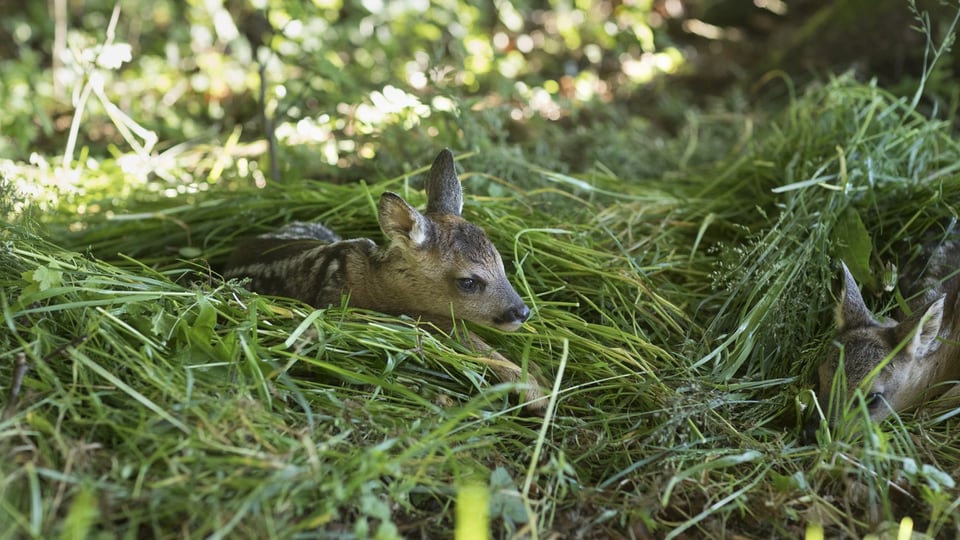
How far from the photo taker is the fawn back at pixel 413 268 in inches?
150

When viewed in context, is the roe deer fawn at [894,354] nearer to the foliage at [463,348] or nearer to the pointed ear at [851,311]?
the pointed ear at [851,311]

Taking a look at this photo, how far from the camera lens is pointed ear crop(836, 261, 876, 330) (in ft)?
12.5

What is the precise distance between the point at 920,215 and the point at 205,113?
5648 mm

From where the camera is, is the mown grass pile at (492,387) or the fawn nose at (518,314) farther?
the fawn nose at (518,314)

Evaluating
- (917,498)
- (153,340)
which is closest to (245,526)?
(153,340)

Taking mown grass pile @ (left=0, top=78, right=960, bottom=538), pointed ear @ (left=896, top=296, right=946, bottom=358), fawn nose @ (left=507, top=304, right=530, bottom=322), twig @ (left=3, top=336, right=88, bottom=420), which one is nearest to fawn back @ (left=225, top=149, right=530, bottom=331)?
fawn nose @ (left=507, top=304, right=530, bottom=322)

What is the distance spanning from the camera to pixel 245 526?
Answer: 8.30 feet

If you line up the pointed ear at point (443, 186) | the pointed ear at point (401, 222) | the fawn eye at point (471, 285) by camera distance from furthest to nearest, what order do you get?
the pointed ear at point (443, 186), the fawn eye at point (471, 285), the pointed ear at point (401, 222)

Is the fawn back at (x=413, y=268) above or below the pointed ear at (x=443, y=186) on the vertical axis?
below

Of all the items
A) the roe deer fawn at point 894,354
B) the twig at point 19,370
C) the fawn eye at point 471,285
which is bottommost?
the roe deer fawn at point 894,354

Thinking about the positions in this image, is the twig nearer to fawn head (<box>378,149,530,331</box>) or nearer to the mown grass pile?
the mown grass pile

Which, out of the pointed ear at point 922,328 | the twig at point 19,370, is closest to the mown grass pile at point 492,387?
the twig at point 19,370

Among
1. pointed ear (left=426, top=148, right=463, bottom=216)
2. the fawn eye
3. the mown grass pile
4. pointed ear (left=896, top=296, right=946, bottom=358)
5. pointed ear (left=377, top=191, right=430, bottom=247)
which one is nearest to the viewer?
the mown grass pile

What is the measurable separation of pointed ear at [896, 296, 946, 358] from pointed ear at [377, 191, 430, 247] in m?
2.10
